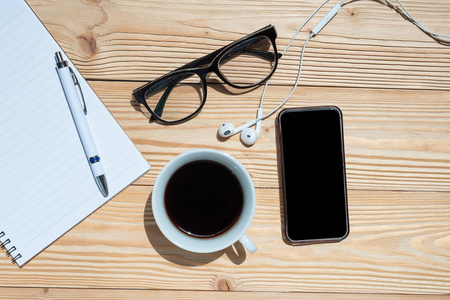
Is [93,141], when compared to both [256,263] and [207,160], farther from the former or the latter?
[256,263]

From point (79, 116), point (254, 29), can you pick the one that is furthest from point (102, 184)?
point (254, 29)

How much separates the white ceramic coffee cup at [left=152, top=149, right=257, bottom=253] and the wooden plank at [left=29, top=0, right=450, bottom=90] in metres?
0.16

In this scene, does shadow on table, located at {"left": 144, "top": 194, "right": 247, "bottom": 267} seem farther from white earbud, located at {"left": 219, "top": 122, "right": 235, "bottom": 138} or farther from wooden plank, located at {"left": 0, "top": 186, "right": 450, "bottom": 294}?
→ white earbud, located at {"left": 219, "top": 122, "right": 235, "bottom": 138}

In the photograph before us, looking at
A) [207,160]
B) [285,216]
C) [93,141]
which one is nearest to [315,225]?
[285,216]

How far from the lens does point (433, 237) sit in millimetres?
614

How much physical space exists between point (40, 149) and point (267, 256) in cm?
40

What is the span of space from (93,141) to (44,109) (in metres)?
0.09

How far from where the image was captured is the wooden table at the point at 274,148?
1.92 feet

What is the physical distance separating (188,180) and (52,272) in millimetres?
261

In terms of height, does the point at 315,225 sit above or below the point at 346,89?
below

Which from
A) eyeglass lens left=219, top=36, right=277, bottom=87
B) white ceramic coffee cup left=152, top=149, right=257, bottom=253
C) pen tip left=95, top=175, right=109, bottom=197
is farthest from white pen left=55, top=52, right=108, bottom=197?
eyeglass lens left=219, top=36, right=277, bottom=87

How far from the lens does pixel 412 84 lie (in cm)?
62

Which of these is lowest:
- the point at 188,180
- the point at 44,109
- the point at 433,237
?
the point at 433,237

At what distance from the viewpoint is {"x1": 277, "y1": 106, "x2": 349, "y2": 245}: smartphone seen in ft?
1.92
